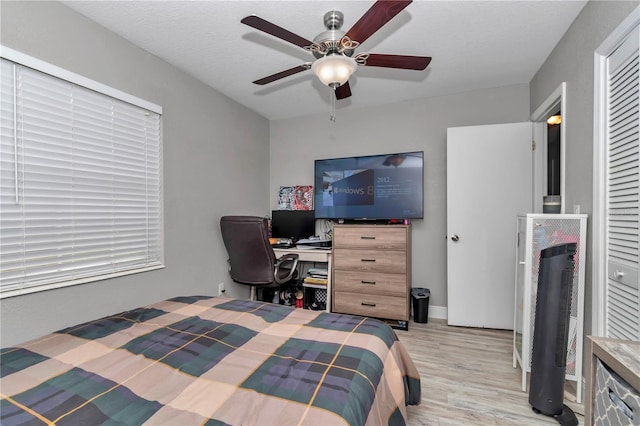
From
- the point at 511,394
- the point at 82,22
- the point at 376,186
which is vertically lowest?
the point at 511,394

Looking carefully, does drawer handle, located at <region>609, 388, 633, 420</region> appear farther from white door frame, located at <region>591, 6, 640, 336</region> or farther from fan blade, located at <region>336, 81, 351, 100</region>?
fan blade, located at <region>336, 81, 351, 100</region>

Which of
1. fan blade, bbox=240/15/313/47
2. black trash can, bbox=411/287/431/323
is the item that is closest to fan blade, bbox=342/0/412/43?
fan blade, bbox=240/15/313/47

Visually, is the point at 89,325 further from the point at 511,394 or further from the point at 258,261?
the point at 511,394

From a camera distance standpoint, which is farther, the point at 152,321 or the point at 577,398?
the point at 577,398

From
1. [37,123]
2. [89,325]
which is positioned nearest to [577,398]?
[89,325]

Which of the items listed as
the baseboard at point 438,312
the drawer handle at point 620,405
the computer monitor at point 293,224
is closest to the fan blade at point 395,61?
the drawer handle at point 620,405

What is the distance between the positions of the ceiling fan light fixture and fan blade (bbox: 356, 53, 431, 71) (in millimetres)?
167

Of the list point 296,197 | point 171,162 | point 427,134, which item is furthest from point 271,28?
point 296,197

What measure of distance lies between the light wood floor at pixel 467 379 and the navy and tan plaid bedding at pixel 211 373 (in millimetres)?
423

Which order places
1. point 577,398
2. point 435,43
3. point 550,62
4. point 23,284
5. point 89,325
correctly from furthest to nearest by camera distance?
point 550,62, point 435,43, point 577,398, point 23,284, point 89,325

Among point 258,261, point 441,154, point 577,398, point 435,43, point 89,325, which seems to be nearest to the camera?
point 89,325

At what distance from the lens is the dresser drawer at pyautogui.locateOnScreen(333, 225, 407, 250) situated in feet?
9.29

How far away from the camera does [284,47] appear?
7.22ft

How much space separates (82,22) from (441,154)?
3309 millimetres
